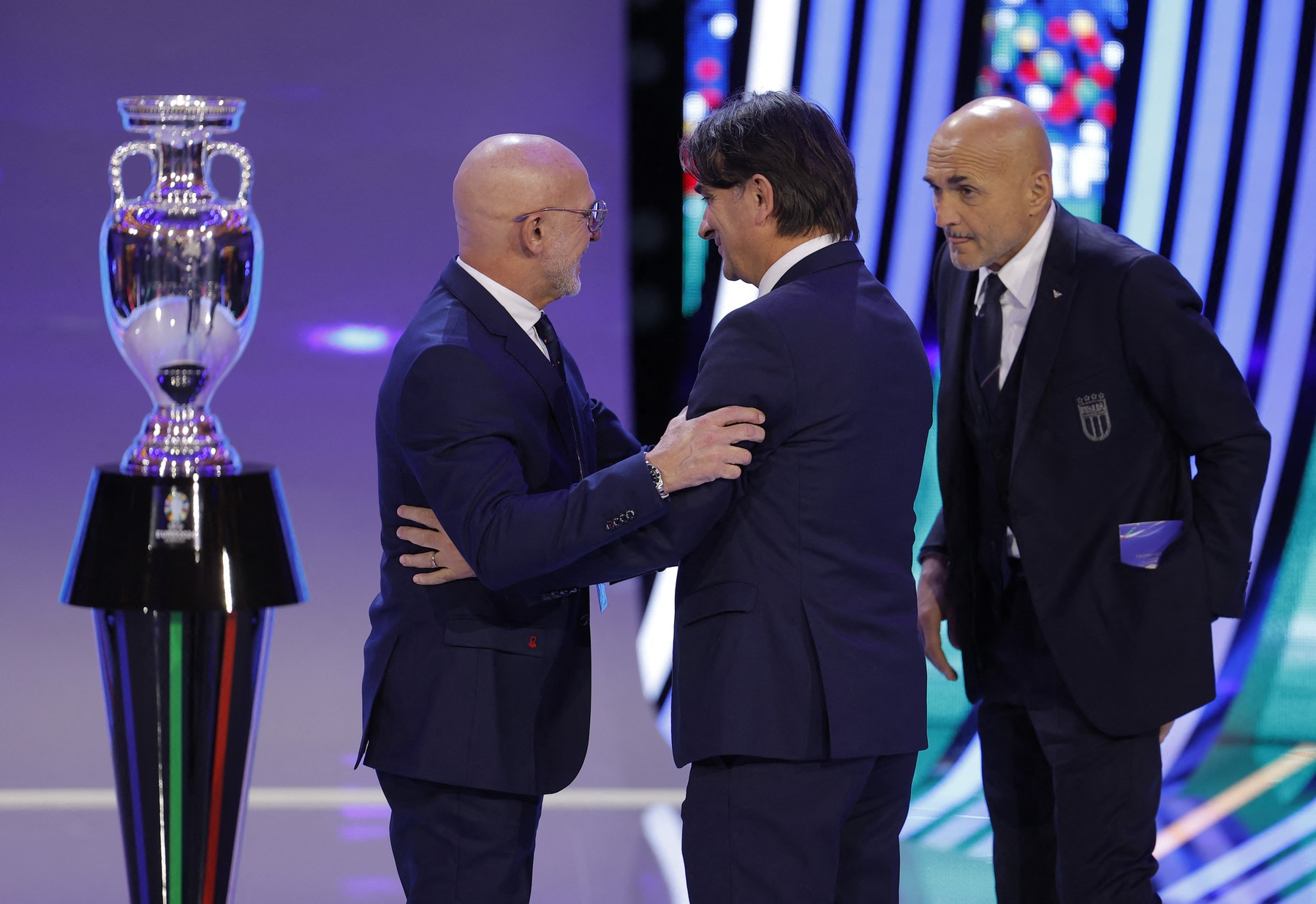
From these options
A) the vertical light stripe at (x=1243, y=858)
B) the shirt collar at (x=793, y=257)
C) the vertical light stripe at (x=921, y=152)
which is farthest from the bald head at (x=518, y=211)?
the vertical light stripe at (x=921, y=152)

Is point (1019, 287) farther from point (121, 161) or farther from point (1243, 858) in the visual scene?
point (1243, 858)

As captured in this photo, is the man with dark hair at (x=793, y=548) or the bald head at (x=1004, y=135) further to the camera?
the bald head at (x=1004, y=135)

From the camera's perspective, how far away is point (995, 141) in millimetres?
2543

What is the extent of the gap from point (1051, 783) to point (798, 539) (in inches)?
39.5

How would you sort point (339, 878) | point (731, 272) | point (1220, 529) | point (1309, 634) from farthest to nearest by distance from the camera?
point (1309, 634)
point (339, 878)
point (1220, 529)
point (731, 272)

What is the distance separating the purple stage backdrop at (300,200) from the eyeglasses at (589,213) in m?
2.69

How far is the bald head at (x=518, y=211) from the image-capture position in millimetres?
2248

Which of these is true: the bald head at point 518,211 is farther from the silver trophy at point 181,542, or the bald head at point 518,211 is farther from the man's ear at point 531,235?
the silver trophy at point 181,542

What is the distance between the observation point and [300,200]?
17.2 ft

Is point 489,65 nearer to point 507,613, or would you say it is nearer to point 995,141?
point 995,141

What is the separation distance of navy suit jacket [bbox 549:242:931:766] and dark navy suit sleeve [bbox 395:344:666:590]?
74mm

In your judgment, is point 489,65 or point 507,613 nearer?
point 507,613

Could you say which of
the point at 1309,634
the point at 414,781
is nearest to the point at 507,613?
the point at 414,781

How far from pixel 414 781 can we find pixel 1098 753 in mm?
1150
